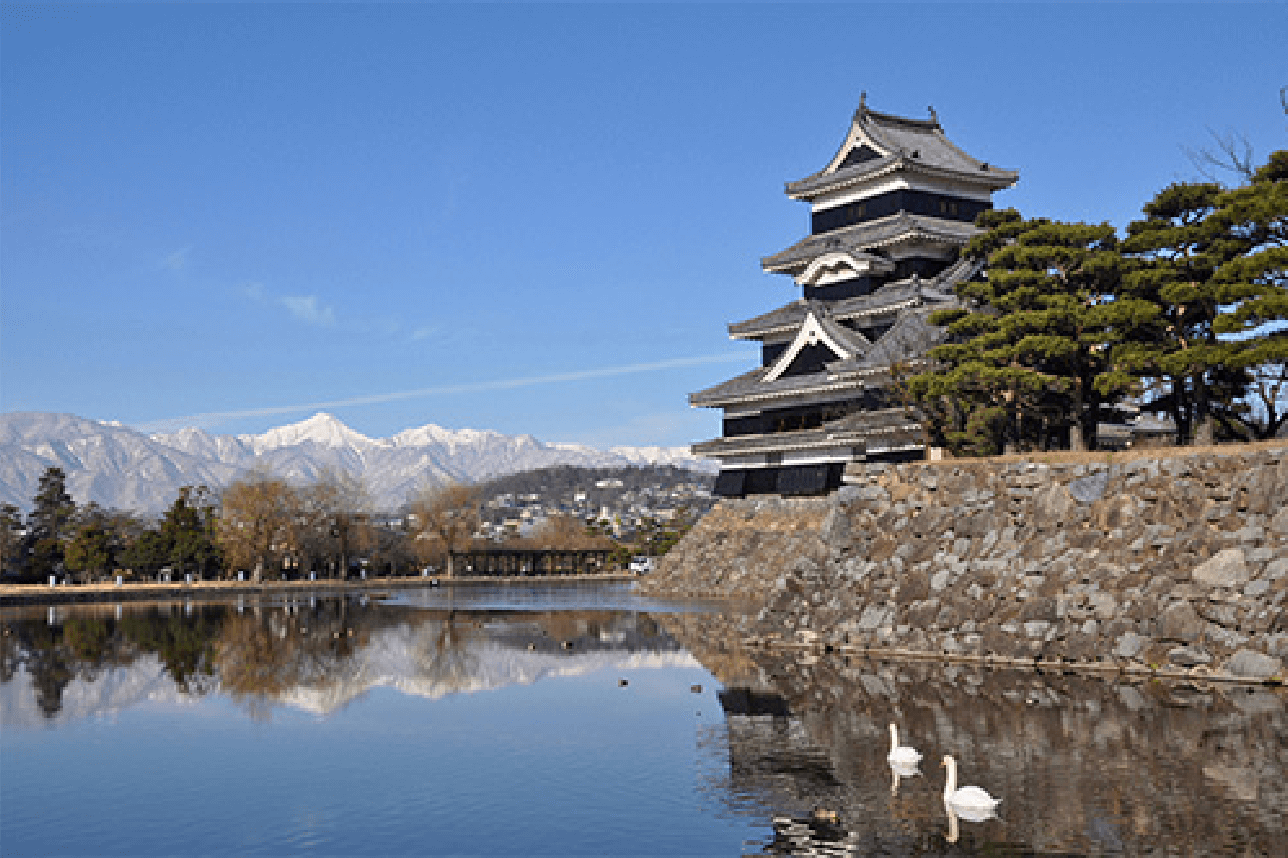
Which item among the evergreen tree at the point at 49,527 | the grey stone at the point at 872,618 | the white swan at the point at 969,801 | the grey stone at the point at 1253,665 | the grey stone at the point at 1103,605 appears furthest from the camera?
the evergreen tree at the point at 49,527

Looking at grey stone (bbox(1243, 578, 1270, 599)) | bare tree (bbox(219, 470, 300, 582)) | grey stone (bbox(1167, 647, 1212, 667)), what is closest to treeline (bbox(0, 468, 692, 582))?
bare tree (bbox(219, 470, 300, 582))

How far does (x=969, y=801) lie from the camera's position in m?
11.6

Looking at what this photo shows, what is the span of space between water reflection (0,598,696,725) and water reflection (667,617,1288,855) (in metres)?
6.74

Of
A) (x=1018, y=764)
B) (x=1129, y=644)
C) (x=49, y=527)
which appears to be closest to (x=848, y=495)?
(x=1129, y=644)

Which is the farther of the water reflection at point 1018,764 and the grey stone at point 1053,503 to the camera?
the grey stone at point 1053,503

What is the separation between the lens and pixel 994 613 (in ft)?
76.4

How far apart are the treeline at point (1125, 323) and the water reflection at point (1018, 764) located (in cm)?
893

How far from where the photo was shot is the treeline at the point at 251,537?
69.1 meters

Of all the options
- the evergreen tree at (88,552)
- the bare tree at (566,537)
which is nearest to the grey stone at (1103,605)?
the evergreen tree at (88,552)

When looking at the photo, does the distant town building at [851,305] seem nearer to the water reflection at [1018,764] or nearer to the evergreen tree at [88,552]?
the water reflection at [1018,764]

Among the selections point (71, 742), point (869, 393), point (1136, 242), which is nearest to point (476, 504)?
point (869, 393)

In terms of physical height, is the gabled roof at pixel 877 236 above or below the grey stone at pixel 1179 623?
above

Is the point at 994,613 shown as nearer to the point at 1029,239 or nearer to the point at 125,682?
the point at 1029,239

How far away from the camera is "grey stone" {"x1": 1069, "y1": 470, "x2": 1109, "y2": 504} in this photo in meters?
23.2
